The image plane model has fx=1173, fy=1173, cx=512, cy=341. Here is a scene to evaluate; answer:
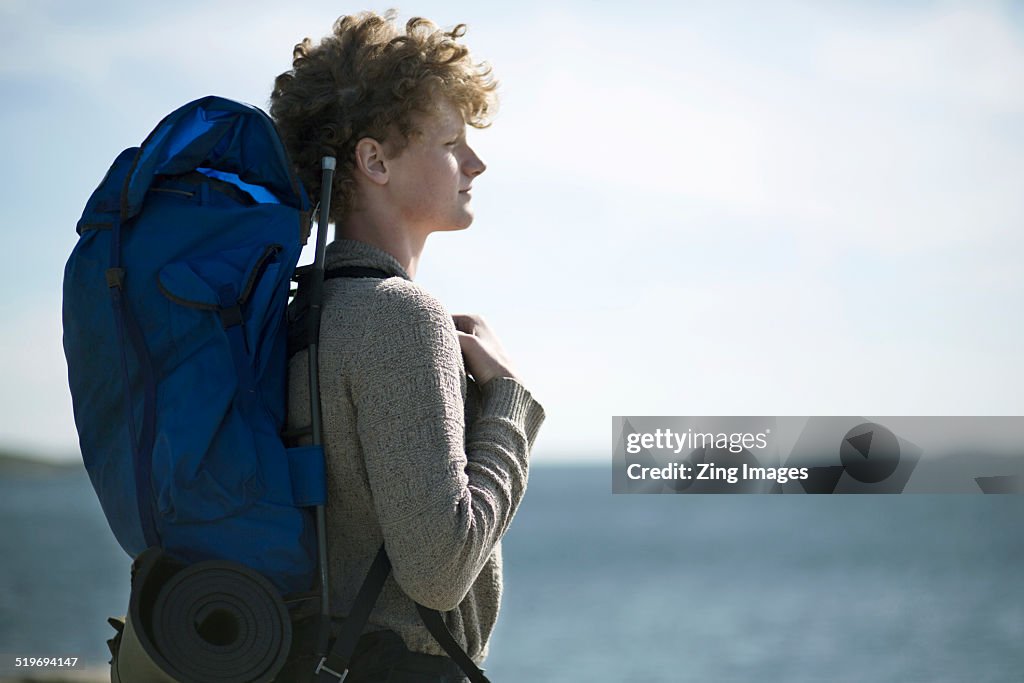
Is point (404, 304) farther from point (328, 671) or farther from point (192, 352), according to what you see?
point (328, 671)

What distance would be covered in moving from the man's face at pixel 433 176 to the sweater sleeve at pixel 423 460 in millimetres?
288

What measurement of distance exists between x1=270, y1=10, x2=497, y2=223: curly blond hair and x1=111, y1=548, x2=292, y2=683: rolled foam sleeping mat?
0.79 m

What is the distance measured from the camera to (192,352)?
192 centimetres

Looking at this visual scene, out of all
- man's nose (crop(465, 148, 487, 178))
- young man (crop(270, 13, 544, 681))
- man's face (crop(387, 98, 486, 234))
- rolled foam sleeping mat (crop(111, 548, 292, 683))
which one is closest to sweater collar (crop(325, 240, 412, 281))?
young man (crop(270, 13, 544, 681))

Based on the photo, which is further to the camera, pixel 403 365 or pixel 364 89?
pixel 364 89

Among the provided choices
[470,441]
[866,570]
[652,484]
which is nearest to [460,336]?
[470,441]

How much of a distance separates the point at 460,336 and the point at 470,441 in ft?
0.68

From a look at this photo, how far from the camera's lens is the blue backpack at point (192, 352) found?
1854 millimetres

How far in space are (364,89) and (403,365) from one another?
0.61m

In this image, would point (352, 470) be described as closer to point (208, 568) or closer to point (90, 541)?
point (208, 568)

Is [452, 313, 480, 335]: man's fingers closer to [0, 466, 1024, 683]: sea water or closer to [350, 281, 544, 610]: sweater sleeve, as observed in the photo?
[350, 281, 544, 610]: sweater sleeve

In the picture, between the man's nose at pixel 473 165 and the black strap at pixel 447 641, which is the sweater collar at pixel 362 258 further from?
the black strap at pixel 447 641

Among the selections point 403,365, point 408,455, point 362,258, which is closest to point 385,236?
point 362,258

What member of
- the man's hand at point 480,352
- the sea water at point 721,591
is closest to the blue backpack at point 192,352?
the man's hand at point 480,352
